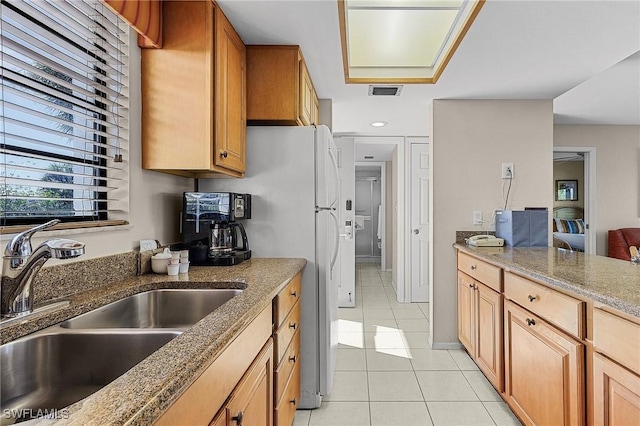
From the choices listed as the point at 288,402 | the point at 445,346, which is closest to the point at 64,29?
the point at 288,402

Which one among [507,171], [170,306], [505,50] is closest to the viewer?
[170,306]

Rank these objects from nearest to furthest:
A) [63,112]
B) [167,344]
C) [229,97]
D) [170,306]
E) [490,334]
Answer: [167,344] → [63,112] → [170,306] → [229,97] → [490,334]

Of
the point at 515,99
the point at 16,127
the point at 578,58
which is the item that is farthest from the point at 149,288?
the point at 515,99

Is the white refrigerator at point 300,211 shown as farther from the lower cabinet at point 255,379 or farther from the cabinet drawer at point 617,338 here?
the cabinet drawer at point 617,338

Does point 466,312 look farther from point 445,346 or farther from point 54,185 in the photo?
point 54,185

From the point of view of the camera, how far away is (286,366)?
1.67m

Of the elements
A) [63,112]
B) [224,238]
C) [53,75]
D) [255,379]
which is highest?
[53,75]

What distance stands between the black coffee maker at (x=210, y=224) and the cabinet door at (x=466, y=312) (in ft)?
5.73

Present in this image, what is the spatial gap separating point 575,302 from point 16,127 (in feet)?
6.85

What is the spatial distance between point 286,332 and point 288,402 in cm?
36

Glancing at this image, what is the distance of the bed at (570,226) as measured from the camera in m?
4.84

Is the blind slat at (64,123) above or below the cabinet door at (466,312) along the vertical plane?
above

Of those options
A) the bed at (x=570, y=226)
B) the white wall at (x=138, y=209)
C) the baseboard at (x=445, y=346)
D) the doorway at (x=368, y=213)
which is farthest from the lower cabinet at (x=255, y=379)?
the doorway at (x=368, y=213)

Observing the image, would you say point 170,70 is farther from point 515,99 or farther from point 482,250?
point 515,99
